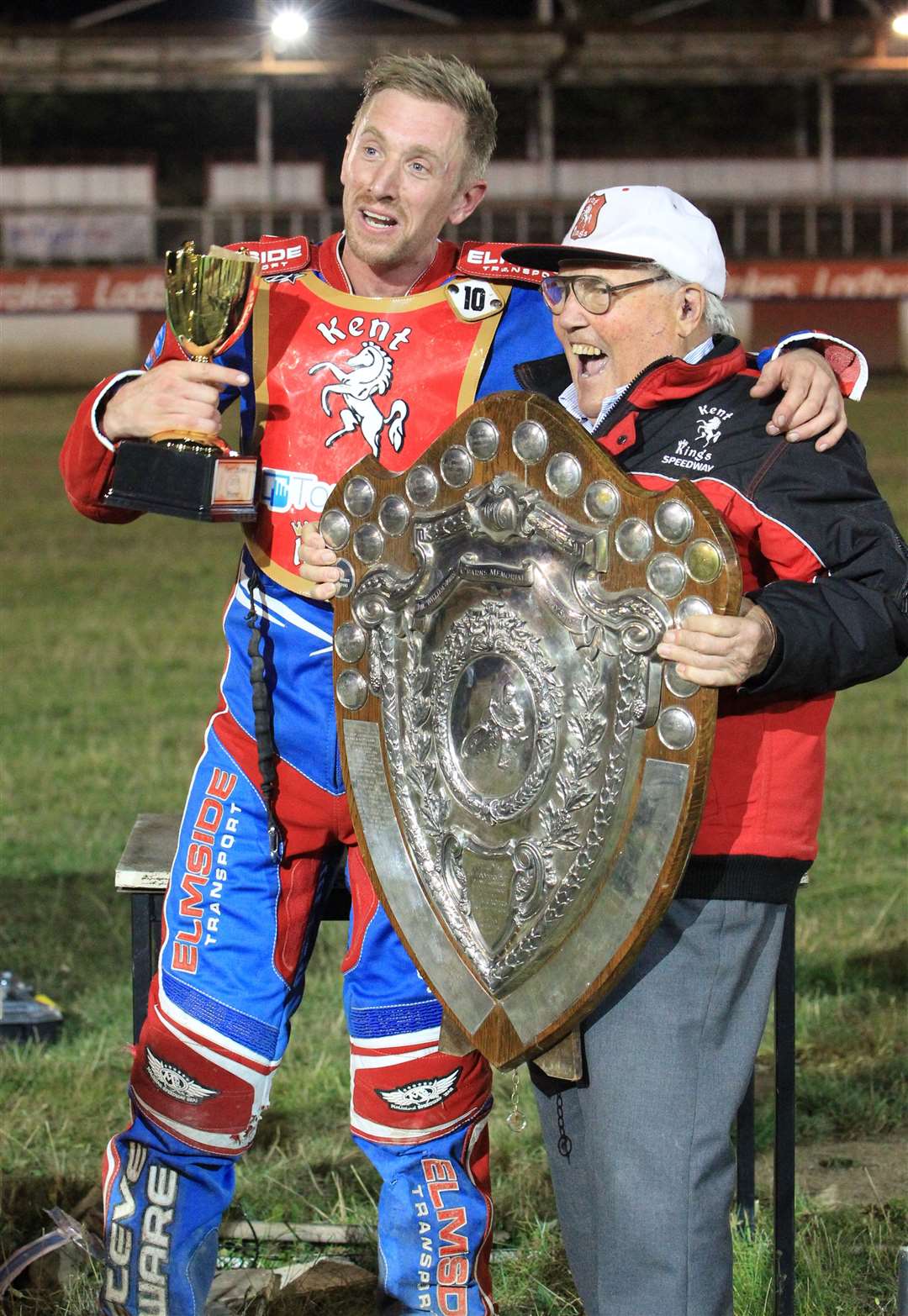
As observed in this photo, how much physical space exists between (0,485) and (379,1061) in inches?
514

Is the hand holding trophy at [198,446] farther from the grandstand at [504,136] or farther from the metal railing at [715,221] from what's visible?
the metal railing at [715,221]

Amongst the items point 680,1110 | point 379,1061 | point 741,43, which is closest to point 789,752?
point 680,1110

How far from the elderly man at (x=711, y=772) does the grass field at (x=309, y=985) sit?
0.96m

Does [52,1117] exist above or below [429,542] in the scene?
below

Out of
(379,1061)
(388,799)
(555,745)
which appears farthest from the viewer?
(379,1061)

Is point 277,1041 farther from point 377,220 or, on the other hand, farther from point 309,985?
point 309,985

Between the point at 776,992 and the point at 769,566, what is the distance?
910mm

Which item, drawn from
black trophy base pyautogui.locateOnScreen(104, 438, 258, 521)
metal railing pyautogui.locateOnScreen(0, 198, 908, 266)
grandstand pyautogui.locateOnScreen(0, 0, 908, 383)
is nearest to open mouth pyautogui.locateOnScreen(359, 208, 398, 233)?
black trophy base pyautogui.locateOnScreen(104, 438, 258, 521)

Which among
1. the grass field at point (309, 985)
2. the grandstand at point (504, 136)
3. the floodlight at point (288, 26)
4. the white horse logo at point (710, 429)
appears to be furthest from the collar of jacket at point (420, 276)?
the floodlight at point (288, 26)

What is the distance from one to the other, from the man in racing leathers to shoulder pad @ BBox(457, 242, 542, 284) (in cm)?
5

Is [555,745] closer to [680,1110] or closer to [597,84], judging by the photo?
[680,1110]

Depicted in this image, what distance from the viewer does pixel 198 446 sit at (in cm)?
244

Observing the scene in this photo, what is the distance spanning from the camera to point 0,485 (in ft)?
49.2

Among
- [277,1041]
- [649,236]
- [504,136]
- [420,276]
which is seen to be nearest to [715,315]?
[649,236]
